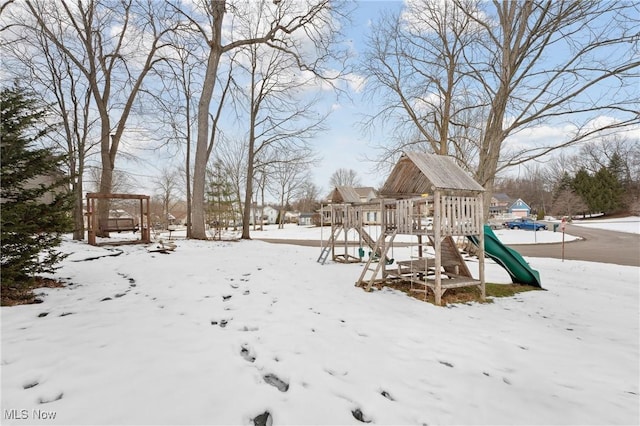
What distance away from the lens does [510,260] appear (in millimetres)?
7941

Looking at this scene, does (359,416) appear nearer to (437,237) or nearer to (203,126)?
(437,237)

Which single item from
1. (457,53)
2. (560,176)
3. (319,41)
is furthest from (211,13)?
(560,176)

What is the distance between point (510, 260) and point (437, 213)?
3.32 metres

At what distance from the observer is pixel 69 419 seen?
2031 millimetres

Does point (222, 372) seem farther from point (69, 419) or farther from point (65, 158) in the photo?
point (65, 158)

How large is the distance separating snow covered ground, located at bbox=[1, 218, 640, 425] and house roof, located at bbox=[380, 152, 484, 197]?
2.67 m

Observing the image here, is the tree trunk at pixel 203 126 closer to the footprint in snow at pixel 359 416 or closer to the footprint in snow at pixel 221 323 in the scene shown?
the footprint in snow at pixel 221 323

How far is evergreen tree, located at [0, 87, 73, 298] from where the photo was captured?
4457mm

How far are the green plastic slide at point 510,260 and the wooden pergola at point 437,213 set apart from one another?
2.70 feet

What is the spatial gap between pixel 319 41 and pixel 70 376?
1521 centimetres

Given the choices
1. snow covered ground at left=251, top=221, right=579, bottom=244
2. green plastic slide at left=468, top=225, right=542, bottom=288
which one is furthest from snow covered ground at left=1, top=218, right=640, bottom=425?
snow covered ground at left=251, top=221, right=579, bottom=244

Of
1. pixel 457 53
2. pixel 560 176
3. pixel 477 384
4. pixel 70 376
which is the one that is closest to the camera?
pixel 70 376

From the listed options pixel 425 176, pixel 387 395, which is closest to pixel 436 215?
pixel 425 176

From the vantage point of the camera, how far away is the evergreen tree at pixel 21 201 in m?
4.46
